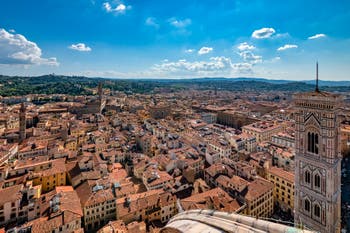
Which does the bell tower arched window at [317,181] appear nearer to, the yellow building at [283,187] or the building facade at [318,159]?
the building facade at [318,159]

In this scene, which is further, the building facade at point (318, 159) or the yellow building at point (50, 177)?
the yellow building at point (50, 177)

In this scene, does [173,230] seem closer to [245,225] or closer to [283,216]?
[245,225]

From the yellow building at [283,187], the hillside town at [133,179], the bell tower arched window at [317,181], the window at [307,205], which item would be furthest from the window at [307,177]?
the yellow building at [283,187]

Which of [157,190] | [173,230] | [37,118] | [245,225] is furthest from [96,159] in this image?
[37,118]

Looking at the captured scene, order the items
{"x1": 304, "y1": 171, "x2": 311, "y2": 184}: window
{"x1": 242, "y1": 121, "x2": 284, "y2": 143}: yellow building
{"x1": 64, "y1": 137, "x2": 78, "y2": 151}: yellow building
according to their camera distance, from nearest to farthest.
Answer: {"x1": 304, "y1": 171, "x2": 311, "y2": 184}: window, {"x1": 64, "y1": 137, "x2": 78, "y2": 151}: yellow building, {"x1": 242, "y1": 121, "x2": 284, "y2": 143}: yellow building

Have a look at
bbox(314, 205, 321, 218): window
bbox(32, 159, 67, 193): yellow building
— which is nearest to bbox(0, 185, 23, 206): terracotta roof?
bbox(32, 159, 67, 193): yellow building

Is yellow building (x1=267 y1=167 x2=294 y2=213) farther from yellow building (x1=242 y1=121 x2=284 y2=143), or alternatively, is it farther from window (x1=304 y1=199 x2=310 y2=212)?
yellow building (x1=242 y1=121 x2=284 y2=143)

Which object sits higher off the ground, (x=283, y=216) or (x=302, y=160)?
(x=302, y=160)
